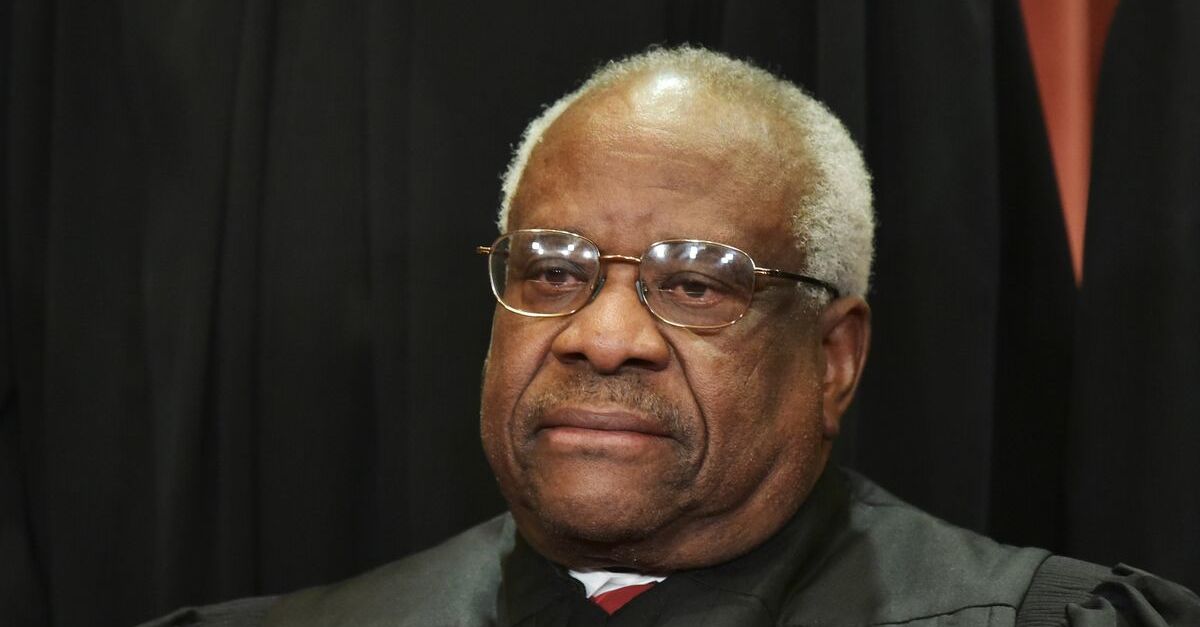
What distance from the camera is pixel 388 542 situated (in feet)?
6.78

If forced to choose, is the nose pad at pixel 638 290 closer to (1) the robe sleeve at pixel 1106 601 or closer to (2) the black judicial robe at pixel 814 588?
(2) the black judicial robe at pixel 814 588

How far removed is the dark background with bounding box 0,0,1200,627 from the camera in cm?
190

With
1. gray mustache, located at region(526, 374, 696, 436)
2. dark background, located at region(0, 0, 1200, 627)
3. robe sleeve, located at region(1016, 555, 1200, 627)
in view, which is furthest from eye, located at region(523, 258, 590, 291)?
robe sleeve, located at region(1016, 555, 1200, 627)

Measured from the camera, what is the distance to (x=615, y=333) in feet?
4.81

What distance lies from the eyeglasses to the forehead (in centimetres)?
2

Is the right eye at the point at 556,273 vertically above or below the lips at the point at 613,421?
above

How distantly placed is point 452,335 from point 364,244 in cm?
20

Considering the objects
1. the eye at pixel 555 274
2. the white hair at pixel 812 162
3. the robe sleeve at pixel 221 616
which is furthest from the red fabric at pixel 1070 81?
the robe sleeve at pixel 221 616

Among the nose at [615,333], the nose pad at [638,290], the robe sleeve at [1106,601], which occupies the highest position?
the nose pad at [638,290]

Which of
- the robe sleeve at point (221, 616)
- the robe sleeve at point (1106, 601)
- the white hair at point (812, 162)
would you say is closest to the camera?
the robe sleeve at point (1106, 601)

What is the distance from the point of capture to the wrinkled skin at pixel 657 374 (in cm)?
146

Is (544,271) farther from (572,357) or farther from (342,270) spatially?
(342,270)

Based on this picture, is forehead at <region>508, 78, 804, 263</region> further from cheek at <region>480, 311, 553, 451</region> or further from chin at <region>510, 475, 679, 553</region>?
chin at <region>510, 475, 679, 553</region>

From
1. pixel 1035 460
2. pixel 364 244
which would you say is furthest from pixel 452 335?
pixel 1035 460
